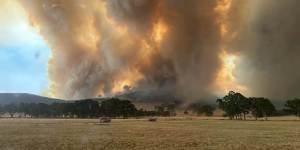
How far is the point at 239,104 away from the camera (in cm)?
18575

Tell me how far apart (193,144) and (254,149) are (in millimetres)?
6980

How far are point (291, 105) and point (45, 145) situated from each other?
163061 millimetres

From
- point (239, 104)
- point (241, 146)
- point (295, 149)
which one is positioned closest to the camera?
point (295, 149)

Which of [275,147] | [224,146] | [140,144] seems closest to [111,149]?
[140,144]

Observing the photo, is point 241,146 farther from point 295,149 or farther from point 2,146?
point 2,146

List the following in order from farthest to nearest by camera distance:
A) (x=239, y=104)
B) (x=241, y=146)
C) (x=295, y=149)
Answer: (x=239, y=104) < (x=241, y=146) < (x=295, y=149)

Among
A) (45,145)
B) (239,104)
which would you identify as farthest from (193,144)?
(239,104)

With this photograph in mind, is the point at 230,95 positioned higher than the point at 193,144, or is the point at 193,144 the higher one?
the point at 230,95

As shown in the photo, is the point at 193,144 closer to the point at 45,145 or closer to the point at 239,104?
the point at 45,145

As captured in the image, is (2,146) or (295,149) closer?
(295,149)

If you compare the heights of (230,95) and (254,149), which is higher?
(230,95)

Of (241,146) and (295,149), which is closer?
(295,149)

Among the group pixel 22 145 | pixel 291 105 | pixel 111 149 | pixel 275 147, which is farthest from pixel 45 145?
pixel 291 105

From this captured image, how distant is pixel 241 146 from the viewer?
42031 millimetres
